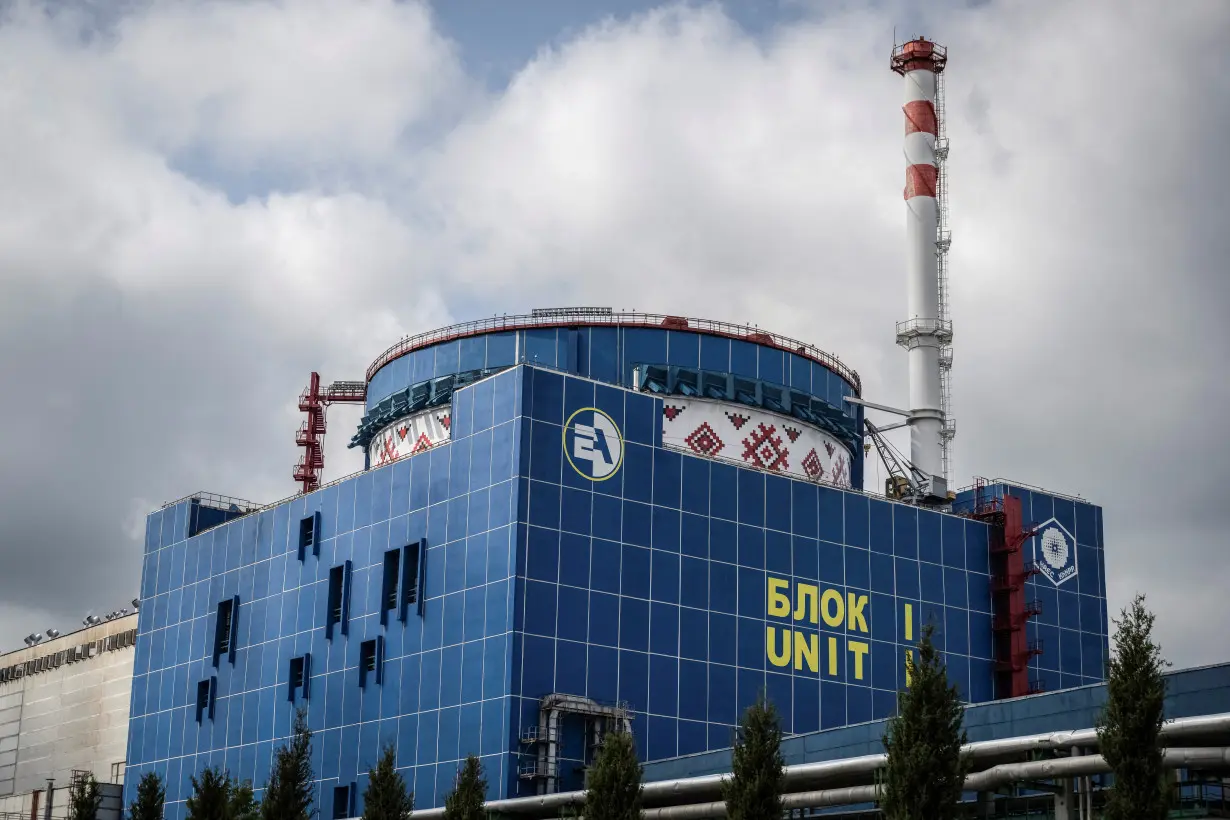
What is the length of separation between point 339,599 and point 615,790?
2875cm

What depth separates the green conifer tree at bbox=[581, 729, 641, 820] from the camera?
156 ft

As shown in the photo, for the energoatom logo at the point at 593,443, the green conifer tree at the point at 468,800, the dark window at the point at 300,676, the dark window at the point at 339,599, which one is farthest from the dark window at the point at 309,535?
the green conifer tree at the point at 468,800

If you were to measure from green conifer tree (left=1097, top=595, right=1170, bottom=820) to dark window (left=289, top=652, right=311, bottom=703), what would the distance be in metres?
42.6

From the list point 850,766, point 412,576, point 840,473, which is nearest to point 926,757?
point 850,766

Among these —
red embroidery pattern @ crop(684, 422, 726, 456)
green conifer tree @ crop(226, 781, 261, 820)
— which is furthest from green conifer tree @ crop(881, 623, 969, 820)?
red embroidery pattern @ crop(684, 422, 726, 456)

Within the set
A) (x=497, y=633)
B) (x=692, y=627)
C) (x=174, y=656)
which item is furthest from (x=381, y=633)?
(x=174, y=656)

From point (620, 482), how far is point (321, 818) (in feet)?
60.0

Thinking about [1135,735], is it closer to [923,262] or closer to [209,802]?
[209,802]

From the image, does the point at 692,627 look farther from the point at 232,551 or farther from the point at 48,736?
the point at 48,736

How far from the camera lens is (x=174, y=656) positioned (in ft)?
275

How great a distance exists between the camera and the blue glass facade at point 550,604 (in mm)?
66062

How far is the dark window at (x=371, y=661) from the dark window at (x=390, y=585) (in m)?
0.95

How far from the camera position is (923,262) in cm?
9094

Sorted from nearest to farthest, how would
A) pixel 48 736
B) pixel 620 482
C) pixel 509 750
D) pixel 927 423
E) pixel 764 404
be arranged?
1. pixel 509 750
2. pixel 620 482
3. pixel 764 404
4. pixel 927 423
5. pixel 48 736
